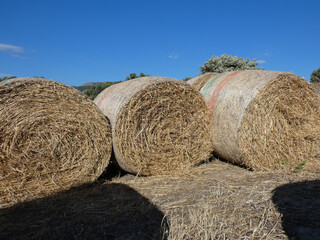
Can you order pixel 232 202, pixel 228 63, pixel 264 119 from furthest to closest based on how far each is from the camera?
1. pixel 228 63
2. pixel 264 119
3. pixel 232 202

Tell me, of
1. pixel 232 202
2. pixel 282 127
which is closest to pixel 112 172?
pixel 232 202

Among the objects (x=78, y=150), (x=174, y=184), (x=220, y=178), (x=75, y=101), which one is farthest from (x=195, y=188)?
(x=75, y=101)

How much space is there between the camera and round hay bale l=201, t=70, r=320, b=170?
4266 millimetres

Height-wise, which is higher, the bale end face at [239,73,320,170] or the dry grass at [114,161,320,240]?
the bale end face at [239,73,320,170]

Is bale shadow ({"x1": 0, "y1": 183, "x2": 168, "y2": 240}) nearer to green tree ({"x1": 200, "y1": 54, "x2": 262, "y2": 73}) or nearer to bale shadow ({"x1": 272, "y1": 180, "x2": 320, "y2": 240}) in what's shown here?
bale shadow ({"x1": 272, "y1": 180, "x2": 320, "y2": 240})

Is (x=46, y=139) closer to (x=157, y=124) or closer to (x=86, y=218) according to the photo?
(x=86, y=218)

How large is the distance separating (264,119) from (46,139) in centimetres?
337

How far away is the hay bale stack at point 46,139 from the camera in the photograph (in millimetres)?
3229

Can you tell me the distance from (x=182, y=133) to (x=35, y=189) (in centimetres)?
240

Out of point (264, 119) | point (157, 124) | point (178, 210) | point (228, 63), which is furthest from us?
point (228, 63)

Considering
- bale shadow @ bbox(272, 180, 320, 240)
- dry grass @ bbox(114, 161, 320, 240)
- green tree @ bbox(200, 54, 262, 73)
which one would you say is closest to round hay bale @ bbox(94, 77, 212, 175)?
dry grass @ bbox(114, 161, 320, 240)

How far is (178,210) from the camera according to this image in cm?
287

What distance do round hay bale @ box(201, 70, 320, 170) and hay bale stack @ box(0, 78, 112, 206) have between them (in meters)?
1.98

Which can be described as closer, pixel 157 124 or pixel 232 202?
pixel 232 202
